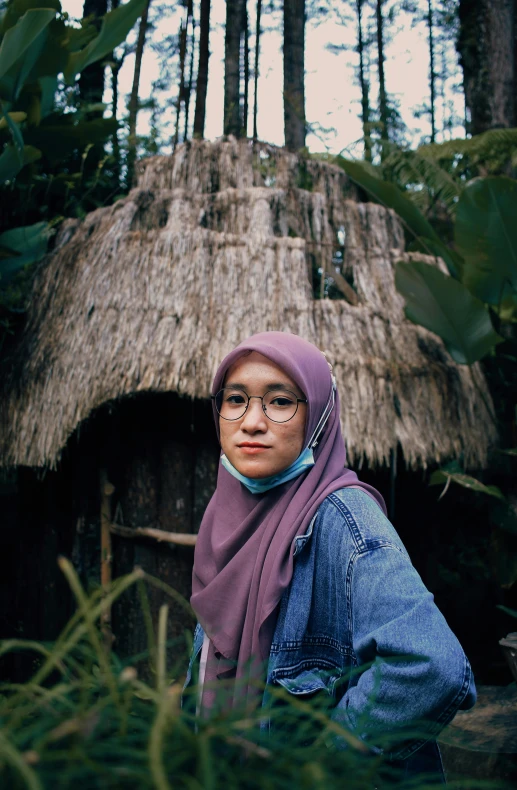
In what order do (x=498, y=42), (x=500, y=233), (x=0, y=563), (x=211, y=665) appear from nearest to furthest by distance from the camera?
Result: (x=211, y=665) → (x=500, y=233) → (x=0, y=563) → (x=498, y=42)

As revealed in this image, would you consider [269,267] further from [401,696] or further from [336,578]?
[401,696]

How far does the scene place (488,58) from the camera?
6.17 meters

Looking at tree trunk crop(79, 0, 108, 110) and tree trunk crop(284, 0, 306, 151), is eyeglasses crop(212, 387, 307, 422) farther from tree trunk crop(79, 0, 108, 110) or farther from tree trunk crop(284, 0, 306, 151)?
tree trunk crop(284, 0, 306, 151)

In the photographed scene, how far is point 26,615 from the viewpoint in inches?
198

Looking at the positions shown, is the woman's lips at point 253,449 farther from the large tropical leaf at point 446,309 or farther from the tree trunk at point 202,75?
the tree trunk at point 202,75

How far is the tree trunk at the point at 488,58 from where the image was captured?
6145mm

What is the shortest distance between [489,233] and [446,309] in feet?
1.58

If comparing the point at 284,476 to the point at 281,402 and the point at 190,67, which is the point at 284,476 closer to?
the point at 281,402

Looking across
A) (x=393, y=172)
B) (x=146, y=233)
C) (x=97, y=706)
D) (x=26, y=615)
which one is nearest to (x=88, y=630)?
(x=97, y=706)

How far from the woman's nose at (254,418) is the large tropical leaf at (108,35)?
3900 mm

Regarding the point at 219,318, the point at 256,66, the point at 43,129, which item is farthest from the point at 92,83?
the point at 256,66

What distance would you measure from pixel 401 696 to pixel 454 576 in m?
4.18

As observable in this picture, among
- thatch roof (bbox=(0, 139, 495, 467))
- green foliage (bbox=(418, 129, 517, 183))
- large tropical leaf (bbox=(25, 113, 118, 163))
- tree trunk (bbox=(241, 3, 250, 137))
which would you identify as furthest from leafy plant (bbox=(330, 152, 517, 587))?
tree trunk (bbox=(241, 3, 250, 137))

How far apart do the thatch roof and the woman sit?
83.5 inches
